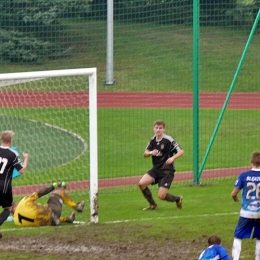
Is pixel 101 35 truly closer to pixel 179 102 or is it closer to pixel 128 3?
pixel 128 3

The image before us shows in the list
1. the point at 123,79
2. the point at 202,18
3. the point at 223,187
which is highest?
the point at 202,18

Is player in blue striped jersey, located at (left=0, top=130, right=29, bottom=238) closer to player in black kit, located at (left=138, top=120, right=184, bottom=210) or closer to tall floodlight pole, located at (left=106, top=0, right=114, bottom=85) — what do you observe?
player in black kit, located at (left=138, top=120, right=184, bottom=210)

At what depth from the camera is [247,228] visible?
10.8 m

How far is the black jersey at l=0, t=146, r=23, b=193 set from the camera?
12477 millimetres

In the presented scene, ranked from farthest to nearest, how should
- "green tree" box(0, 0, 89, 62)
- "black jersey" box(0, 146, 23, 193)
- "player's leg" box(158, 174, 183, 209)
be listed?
"green tree" box(0, 0, 89, 62), "player's leg" box(158, 174, 183, 209), "black jersey" box(0, 146, 23, 193)

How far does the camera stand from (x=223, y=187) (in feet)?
55.3

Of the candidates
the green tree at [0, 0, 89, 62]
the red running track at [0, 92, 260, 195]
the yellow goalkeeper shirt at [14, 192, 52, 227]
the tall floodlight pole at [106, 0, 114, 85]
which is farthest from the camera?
the green tree at [0, 0, 89, 62]

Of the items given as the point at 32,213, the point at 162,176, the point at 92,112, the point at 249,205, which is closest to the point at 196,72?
the point at 162,176

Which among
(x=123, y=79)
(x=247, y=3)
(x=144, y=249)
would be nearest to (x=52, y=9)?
(x=123, y=79)

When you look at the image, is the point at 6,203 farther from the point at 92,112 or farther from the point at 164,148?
the point at 164,148

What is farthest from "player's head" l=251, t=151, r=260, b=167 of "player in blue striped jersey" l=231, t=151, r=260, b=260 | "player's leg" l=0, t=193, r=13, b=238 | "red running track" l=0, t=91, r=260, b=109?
"red running track" l=0, t=91, r=260, b=109

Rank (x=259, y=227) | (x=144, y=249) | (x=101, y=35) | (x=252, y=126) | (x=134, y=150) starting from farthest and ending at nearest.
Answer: (x=252, y=126), (x=134, y=150), (x=101, y=35), (x=144, y=249), (x=259, y=227)

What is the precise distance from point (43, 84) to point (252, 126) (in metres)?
9.22

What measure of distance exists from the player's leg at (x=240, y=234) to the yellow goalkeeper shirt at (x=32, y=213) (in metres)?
3.61
